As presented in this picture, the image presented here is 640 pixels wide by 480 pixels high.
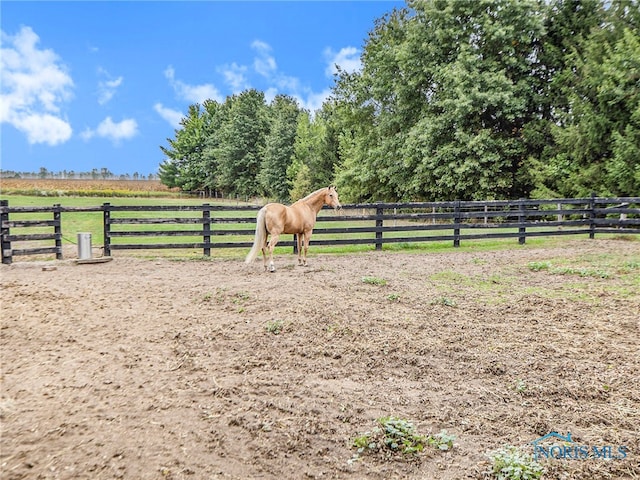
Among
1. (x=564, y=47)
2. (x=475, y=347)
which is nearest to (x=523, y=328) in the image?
(x=475, y=347)

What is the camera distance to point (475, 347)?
3.98 m

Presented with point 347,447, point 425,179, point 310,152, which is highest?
point 310,152

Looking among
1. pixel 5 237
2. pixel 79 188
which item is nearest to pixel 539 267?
pixel 5 237

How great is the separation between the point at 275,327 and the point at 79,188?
4726 centimetres

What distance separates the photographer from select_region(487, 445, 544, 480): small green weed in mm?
2109

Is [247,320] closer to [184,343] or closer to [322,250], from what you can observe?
[184,343]

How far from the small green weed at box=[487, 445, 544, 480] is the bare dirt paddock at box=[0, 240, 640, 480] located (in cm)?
9

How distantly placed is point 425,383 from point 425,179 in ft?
61.6

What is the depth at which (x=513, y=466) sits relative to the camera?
216 cm

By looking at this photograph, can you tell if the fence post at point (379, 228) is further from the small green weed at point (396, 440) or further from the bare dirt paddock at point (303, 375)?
the small green weed at point (396, 440)

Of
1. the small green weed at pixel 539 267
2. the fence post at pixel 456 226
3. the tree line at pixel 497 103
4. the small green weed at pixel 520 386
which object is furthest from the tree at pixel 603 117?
the small green weed at pixel 520 386

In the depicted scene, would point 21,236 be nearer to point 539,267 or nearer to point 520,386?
point 520,386

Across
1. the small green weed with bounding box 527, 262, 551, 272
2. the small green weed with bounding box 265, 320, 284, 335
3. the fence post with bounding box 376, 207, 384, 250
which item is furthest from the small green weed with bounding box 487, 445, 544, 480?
the fence post with bounding box 376, 207, 384, 250

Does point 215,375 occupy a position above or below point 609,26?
below
